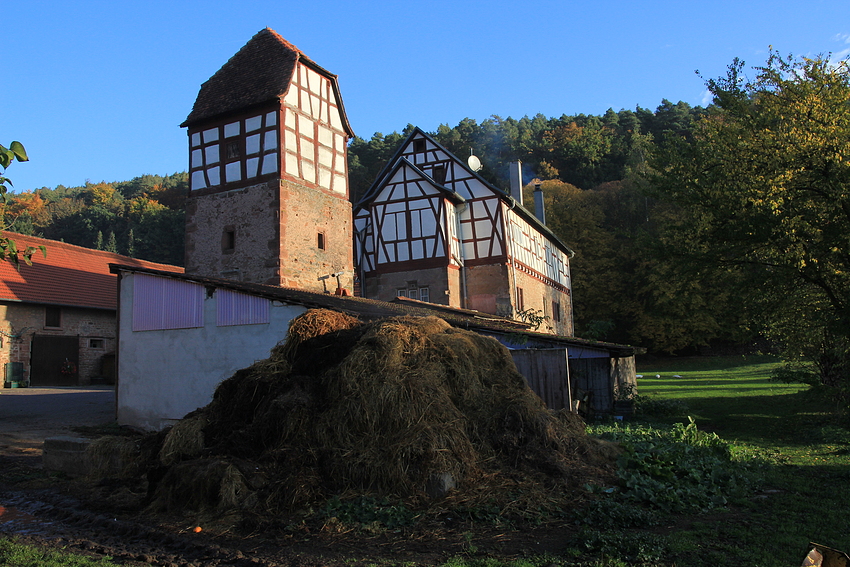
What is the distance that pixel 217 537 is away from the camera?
5.90 metres

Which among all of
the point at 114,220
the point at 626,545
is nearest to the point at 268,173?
the point at 626,545

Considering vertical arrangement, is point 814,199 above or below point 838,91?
below

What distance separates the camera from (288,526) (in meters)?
6.05

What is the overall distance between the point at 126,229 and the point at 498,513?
63110 mm

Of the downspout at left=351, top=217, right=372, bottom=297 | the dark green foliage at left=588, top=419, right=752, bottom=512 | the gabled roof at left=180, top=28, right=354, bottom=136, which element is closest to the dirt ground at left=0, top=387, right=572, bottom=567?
the dark green foliage at left=588, top=419, right=752, bottom=512

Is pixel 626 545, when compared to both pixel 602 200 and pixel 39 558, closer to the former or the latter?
pixel 39 558

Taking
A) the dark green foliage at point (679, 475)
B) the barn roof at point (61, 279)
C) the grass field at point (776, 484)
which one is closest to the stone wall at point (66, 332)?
the barn roof at point (61, 279)

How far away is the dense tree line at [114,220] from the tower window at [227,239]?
37.8 meters

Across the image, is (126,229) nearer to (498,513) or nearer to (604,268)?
(604,268)

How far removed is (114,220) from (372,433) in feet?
208

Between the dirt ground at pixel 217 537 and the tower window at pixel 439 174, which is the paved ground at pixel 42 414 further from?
the tower window at pixel 439 174

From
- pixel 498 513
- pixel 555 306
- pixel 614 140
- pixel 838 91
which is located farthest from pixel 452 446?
pixel 614 140

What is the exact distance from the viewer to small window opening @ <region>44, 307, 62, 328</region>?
2584cm

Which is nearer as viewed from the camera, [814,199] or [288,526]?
[288,526]
